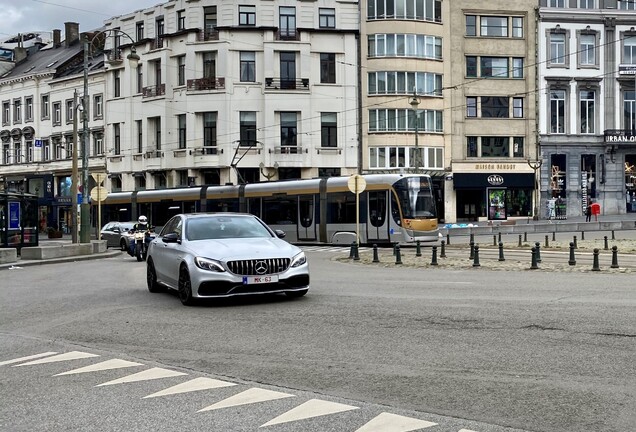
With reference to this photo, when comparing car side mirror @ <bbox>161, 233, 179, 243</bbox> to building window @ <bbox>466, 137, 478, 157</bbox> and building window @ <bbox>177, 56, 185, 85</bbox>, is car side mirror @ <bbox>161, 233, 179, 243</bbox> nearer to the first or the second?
building window @ <bbox>177, 56, 185, 85</bbox>

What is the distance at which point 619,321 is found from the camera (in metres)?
9.82

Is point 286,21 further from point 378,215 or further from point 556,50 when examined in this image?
point 378,215

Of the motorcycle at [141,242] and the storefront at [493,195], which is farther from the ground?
the storefront at [493,195]

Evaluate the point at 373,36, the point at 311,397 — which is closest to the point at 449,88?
the point at 373,36

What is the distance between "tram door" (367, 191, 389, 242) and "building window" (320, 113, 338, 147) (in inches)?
798

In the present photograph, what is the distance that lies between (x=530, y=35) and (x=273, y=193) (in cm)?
2821

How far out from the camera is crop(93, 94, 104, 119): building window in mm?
62156

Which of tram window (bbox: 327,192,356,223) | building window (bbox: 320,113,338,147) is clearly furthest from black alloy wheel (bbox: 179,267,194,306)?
building window (bbox: 320,113,338,147)

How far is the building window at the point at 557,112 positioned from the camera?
56.8m

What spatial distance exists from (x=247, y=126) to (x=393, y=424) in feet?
162

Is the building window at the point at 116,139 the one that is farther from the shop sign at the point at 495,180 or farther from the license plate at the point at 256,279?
the license plate at the point at 256,279

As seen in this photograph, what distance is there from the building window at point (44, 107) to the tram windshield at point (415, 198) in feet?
140

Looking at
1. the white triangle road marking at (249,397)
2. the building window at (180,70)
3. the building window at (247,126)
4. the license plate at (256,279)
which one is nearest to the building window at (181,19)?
the building window at (180,70)

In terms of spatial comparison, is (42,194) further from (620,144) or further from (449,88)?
(620,144)
